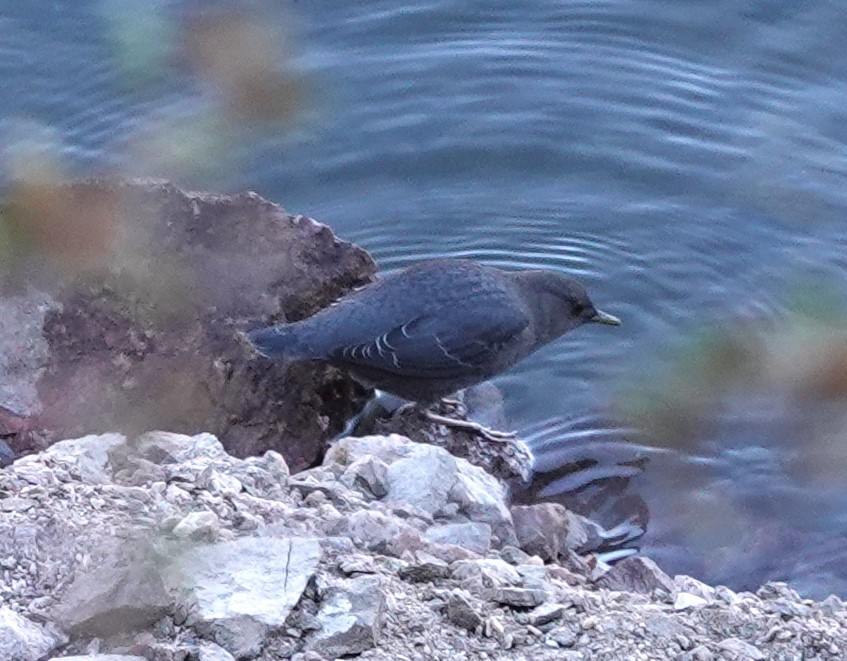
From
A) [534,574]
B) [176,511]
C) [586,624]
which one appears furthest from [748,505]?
[176,511]

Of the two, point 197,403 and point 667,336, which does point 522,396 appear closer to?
point 667,336

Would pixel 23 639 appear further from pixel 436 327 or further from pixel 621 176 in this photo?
pixel 621 176

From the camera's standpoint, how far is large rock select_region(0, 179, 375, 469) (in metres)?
4.50

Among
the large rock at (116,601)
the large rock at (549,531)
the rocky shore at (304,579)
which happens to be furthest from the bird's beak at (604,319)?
the large rock at (116,601)

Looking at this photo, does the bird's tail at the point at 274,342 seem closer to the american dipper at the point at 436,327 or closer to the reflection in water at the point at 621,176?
the american dipper at the point at 436,327

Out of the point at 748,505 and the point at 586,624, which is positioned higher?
the point at 586,624

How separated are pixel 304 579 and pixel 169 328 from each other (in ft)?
7.32

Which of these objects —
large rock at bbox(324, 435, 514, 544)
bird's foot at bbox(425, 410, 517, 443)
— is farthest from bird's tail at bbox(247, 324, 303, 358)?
bird's foot at bbox(425, 410, 517, 443)

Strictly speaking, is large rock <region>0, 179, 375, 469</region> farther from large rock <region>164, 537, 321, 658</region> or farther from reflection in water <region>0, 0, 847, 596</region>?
large rock <region>164, 537, 321, 658</region>

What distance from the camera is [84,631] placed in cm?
249

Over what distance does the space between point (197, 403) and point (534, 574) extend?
179cm

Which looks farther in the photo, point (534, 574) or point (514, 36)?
point (514, 36)

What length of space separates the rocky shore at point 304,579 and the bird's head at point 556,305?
64.6 inches

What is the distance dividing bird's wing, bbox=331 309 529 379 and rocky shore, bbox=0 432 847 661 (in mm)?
969
